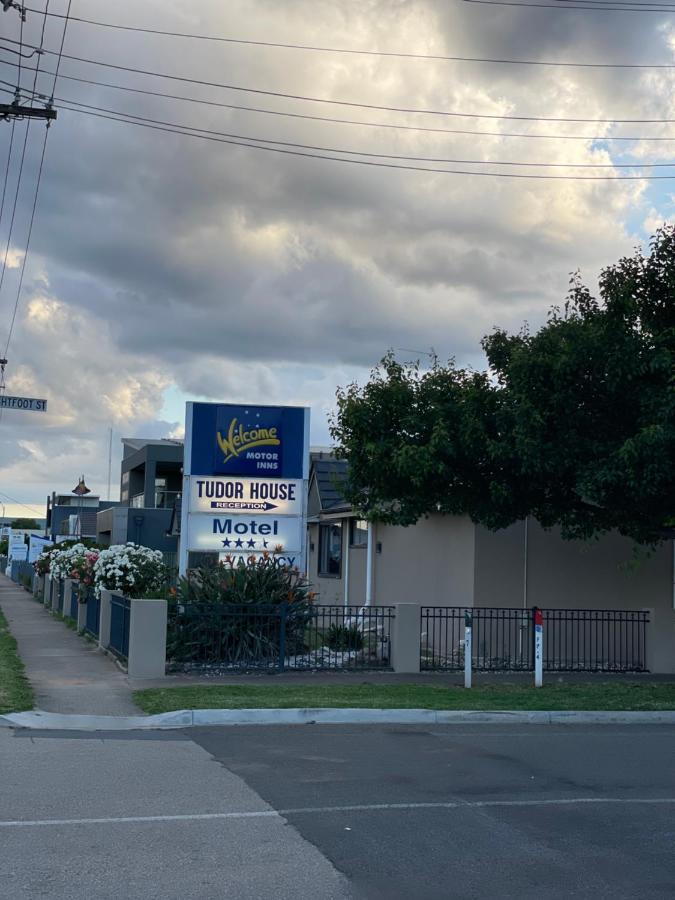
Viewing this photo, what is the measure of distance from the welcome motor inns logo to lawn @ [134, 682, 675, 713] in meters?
5.74

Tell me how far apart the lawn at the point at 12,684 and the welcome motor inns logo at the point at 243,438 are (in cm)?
541

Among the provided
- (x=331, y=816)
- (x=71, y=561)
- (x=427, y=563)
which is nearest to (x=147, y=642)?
(x=427, y=563)

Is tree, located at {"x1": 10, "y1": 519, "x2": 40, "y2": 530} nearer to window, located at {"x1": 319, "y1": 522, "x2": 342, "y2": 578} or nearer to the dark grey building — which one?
the dark grey building

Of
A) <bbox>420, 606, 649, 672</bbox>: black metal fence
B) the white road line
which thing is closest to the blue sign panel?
<bbox>420, 606, 649, 672</bbox>: black metal fence

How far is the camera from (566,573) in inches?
856

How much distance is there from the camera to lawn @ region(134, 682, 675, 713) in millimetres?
14188

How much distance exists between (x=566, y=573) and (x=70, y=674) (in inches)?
399

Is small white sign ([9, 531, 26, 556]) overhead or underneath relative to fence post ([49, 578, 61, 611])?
overhead

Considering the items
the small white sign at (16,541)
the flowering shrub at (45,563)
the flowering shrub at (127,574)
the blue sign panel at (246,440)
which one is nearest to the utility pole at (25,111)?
the blue sign panel at (246,440)

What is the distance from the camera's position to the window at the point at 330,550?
30.6 metres

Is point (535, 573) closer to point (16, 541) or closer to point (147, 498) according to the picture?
point (147, 498)

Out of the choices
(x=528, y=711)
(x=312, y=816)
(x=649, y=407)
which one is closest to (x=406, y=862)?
(x=312, y=816)

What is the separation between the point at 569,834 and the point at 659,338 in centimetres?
961

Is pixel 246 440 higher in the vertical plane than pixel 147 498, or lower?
lower
